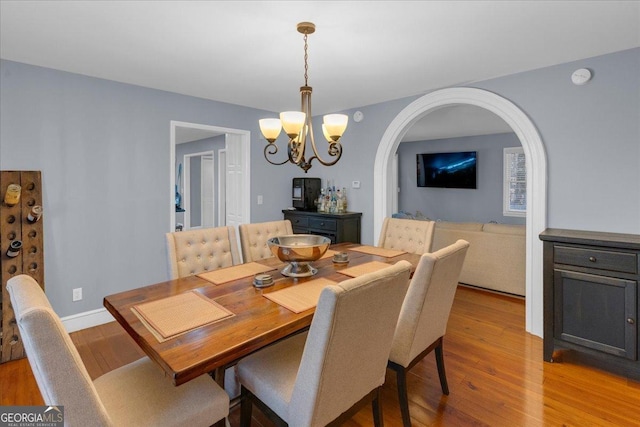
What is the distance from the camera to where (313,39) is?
229 centimetres

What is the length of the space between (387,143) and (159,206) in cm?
256

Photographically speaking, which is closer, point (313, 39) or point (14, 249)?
point (313, 39)

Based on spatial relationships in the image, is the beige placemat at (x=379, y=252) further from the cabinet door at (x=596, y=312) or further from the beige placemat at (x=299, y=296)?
the cabinet door at (x=596, y=312)

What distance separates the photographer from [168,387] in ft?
4.45

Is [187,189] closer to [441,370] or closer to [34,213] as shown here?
[34,213]

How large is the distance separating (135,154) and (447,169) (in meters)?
5.94

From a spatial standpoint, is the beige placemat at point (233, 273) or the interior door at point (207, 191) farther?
the interior door at point (207, 191)

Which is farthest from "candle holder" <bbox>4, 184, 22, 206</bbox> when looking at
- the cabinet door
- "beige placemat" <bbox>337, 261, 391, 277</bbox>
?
the cabinet door

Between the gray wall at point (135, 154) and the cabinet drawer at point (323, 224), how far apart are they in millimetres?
1399

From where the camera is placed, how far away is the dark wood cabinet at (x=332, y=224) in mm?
3943

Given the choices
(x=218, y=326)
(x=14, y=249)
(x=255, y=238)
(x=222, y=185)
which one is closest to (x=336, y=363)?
(x=218, y=326)

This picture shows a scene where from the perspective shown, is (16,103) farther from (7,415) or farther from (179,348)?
(179,348)

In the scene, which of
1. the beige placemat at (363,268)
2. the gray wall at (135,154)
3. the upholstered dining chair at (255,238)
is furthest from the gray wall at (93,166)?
the beige placemat at (363,268)

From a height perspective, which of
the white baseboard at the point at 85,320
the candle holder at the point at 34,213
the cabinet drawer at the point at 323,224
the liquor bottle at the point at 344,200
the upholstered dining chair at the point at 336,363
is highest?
the liquor bottle at the point at 344,200
